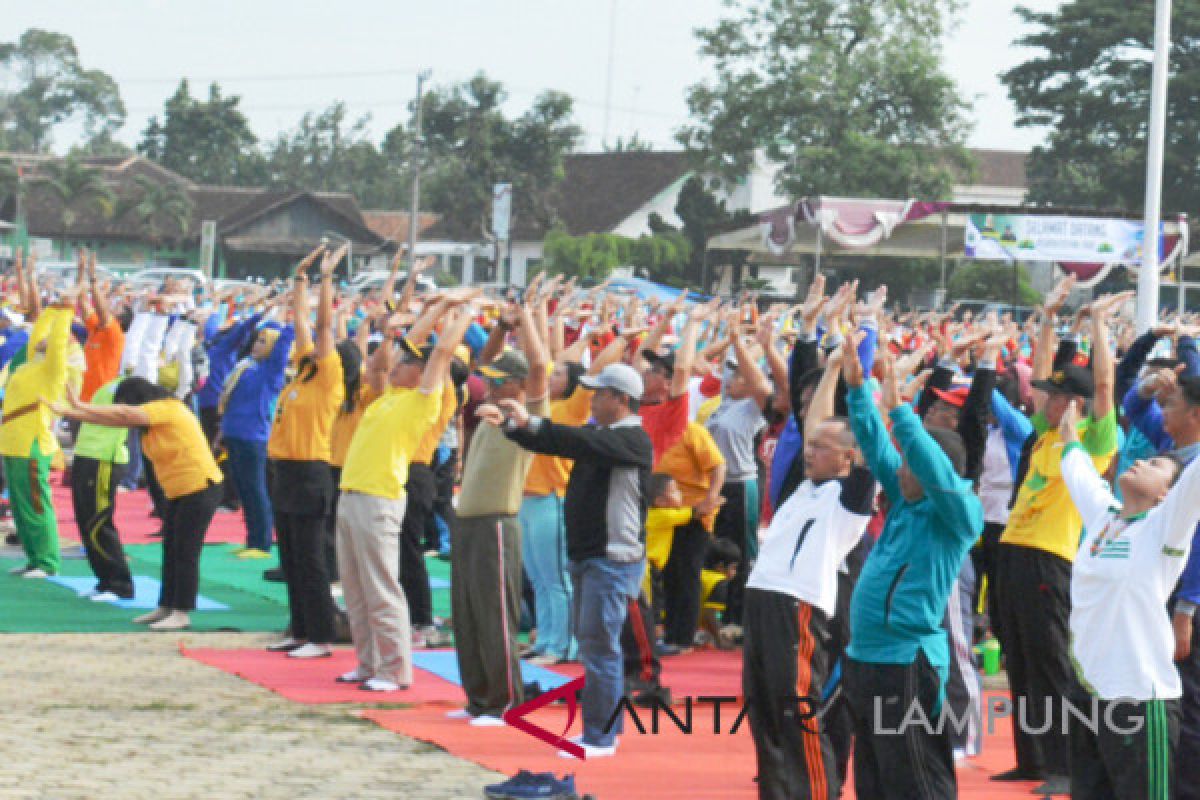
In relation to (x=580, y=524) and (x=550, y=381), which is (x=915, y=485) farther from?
(x=550, y=381)

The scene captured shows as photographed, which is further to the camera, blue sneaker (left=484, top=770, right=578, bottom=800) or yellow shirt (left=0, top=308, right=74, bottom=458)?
yellow shirt (left=0, top=308, right=74, bottom=458)

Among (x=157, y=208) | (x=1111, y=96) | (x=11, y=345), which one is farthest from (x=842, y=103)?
(x=11, y=345)

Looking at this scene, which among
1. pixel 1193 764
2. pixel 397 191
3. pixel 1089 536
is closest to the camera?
pixel 1089 536

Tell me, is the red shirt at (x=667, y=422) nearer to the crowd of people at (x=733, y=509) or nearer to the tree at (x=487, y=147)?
the crowd of people at (x=733, y=509)

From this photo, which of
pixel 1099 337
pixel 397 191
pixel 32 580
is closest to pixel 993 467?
pixel 1099 337

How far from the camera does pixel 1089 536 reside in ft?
20.9

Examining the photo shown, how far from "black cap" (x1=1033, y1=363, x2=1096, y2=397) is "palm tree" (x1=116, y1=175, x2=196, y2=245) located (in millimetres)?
61140

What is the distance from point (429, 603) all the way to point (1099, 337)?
4955 millimetres

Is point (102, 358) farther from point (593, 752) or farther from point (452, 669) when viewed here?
point (593, 752)

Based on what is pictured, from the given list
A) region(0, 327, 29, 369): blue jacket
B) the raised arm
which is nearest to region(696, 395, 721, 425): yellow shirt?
the raised arm

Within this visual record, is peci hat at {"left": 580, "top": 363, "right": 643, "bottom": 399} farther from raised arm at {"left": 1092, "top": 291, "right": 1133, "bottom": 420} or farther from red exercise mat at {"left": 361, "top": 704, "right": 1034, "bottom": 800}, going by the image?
raised arm at {"left": 1092, "top": 291, "right": 1133, "bottom": 420}

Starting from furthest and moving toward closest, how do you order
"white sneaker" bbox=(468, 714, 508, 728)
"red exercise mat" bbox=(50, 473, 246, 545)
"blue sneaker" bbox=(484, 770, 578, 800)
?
1. "red exercise mat" bbox=(50, 473, 246, 545)
2. "white sneaker" bbox=(468, 714, 508, 728)
3. "blue sneaker" bbox=(484, 770, 578, 800)

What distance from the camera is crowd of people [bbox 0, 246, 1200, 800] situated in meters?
6.45

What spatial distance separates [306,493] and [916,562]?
5.26 metres
